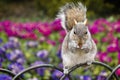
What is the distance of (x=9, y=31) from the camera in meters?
4.05

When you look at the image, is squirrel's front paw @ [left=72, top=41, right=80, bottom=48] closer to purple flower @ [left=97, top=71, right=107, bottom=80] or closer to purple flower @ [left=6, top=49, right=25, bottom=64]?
purple flower @ [left=97, top=71, right=107, bottom=80]

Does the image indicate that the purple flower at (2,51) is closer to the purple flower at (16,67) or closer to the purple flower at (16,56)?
the purple flower at (16,56)

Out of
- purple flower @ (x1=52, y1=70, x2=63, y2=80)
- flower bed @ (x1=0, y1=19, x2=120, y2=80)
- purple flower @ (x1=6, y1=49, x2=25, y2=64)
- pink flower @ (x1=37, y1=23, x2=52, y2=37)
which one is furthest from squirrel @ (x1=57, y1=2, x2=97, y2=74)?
pink flower @ (x1=37, y1=23, x2=52, y2=37)

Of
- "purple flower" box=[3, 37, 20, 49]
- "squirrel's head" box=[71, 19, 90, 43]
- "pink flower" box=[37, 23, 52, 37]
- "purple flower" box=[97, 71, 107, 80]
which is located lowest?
"purple flower" box=[97, 71, 107, 80]

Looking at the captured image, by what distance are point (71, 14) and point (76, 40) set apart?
1.11 ft

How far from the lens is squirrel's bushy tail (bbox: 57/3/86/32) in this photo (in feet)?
5.98

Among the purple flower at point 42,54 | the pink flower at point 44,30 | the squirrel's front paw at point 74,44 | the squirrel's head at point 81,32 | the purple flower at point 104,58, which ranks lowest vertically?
the squirrel's front paw at point 74,44

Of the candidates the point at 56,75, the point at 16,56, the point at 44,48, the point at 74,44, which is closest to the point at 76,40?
the point at 74,44

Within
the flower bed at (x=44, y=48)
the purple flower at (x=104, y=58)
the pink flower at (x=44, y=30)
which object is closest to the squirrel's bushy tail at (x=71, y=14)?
the flower bed at (x=44, y=48)

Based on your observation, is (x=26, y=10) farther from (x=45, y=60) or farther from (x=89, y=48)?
(x=89, y=48)

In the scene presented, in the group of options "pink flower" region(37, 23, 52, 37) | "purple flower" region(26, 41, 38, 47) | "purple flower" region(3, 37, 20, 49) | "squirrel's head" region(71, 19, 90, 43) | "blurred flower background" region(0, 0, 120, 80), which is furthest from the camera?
"pink flower" region(37, 23, 52, 37)

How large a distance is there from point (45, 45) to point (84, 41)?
7.13 ft

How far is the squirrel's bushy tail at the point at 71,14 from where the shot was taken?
5.98 ft

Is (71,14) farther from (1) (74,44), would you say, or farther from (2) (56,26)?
(2) (56,26)
